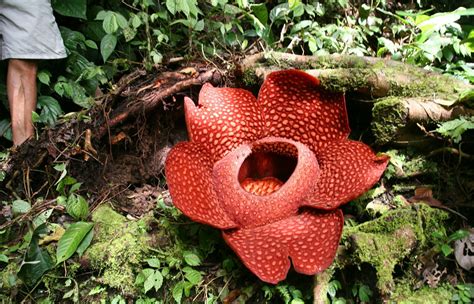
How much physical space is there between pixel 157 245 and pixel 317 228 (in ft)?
2.61

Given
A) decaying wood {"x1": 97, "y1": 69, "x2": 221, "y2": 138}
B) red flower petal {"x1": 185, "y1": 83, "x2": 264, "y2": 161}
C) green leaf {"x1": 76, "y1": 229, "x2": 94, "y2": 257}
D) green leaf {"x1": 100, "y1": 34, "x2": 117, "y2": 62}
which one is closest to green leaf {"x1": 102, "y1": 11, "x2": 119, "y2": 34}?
green leaf {"x1": 100, "y1": 34, "x2": 117, "y2": 62}

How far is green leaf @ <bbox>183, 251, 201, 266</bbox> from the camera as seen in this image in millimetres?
1956

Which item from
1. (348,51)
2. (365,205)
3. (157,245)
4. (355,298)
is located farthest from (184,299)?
(348,51)

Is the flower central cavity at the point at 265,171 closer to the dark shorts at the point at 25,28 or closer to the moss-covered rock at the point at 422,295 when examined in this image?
the moss-covered rock at the point at 422,295

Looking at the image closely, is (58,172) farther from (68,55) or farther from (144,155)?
(68,55)

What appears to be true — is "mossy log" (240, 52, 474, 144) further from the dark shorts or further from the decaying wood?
the dark shorts

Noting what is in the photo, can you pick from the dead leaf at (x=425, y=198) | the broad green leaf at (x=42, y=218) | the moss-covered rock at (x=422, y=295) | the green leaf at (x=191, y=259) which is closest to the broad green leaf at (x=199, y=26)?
the broad green leaf at (x=42, y=218)

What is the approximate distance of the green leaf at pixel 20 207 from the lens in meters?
2.32

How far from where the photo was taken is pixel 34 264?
79.0 inches

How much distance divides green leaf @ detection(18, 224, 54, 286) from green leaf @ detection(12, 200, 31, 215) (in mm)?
346

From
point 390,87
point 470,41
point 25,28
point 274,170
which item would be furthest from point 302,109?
point 25,28

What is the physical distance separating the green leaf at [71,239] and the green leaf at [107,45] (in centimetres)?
140

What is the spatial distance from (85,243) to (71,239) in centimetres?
7

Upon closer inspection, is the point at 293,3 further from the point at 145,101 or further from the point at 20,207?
the point at 20,207
